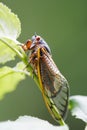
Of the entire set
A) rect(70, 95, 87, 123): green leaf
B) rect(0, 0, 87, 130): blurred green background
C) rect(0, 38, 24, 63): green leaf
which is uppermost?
rect(0, 0, 87, 130): blurred green background

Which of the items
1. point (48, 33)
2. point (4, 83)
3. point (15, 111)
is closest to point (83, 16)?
point (48, 33)

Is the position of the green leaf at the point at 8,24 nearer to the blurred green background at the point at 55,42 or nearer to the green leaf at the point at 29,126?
the green leaf at the point at 29,126

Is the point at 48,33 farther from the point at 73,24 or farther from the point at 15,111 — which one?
the point at 15,111

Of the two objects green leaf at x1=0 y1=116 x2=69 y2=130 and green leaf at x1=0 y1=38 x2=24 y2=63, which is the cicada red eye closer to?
green leaf at x1=0 y1=38 x2=24 y2=63

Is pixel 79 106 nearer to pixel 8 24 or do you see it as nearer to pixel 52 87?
pixel 52 87

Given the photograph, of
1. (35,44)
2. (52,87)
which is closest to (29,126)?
(52,87)

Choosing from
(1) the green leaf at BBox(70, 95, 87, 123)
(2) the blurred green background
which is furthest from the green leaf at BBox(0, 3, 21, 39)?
(2) the blurred green background

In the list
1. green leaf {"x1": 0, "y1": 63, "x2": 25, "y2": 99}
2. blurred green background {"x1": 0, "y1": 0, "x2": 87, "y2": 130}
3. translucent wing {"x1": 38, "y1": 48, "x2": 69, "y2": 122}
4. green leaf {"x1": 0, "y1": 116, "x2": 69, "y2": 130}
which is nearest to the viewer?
green leaf {"x1": 0, "y1": 116, "x2": 69, "y2": 130}
